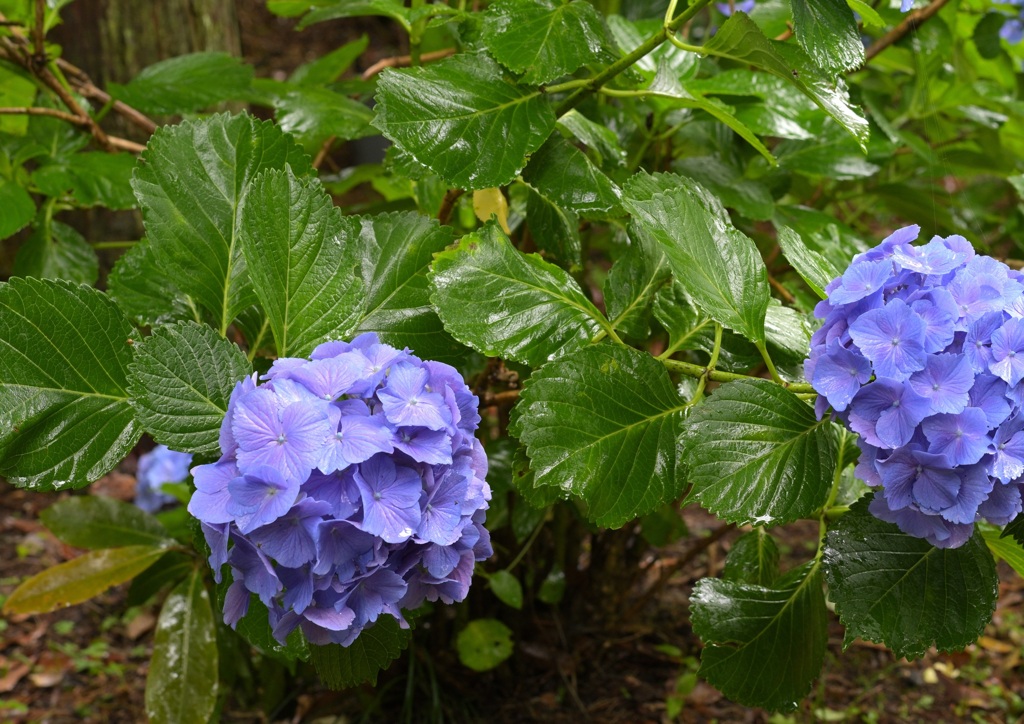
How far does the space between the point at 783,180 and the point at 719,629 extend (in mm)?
832

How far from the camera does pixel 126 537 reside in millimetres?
1521

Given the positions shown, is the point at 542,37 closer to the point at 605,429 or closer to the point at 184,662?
the point at 605,429

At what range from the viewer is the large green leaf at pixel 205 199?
2.74 feet

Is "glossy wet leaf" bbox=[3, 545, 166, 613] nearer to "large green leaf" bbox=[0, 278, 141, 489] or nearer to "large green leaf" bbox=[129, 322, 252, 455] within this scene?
"large green leaf" bbox=[0, 278, 141, 489]

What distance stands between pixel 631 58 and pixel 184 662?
111 centimetres

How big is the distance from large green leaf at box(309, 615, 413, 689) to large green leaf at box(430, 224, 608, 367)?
27 cm

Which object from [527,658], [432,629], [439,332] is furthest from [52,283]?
[527,658]

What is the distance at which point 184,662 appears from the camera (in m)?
1.35

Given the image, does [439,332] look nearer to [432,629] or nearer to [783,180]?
[783,180]

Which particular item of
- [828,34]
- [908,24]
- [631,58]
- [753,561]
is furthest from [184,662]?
[908,24]

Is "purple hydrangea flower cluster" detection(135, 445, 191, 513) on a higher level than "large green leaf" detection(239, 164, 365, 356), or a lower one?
lower

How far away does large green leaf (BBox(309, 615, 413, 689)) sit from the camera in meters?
0.79

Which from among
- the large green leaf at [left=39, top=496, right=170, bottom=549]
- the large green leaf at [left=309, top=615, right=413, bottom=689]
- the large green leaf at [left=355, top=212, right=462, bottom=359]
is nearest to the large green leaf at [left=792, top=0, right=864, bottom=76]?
the large green leaf at [left=355, top=212, right=462, bottom=359]

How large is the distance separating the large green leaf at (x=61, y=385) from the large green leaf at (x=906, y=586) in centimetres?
69
